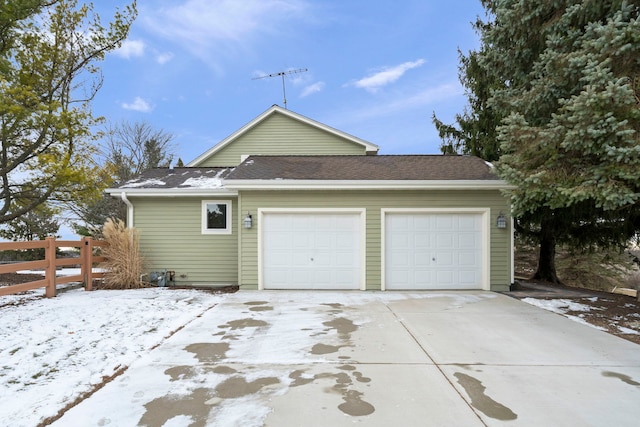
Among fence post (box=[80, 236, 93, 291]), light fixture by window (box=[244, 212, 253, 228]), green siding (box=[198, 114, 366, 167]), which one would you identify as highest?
green siding (box=[198, 114, 366, 167])

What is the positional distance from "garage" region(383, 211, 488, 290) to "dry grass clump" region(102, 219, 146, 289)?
20.3ft

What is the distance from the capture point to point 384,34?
14.1 meters

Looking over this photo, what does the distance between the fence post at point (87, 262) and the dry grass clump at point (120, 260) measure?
0.35 m

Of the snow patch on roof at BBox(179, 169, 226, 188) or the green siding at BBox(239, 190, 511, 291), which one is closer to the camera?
the green siding at BBox(239, 190, 511, 291)

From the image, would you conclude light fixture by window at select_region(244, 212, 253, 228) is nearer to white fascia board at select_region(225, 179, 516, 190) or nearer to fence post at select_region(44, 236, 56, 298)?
white fascia board at select_region(225, 179, 516, 190)

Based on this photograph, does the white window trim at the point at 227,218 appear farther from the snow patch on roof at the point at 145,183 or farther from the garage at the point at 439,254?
the garage at the point at 439,254

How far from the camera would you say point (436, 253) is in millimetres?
8484

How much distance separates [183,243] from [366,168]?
17.2ft

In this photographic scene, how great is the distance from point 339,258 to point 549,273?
780 cm

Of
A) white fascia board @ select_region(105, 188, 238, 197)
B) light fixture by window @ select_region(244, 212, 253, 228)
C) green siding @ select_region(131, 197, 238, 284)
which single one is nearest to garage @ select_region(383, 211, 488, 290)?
light fixture by window @ select_region(244, 212, 253, 228)

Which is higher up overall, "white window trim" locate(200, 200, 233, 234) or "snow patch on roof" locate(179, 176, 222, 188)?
"snow patch on roof" locate(179, 176, 222, 188)

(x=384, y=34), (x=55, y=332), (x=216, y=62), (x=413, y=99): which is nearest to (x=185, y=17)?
(x=216, y=62)

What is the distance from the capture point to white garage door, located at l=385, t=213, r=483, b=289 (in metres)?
8.48

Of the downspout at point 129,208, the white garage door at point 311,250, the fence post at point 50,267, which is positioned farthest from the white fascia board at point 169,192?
the fence post at point 50,267
